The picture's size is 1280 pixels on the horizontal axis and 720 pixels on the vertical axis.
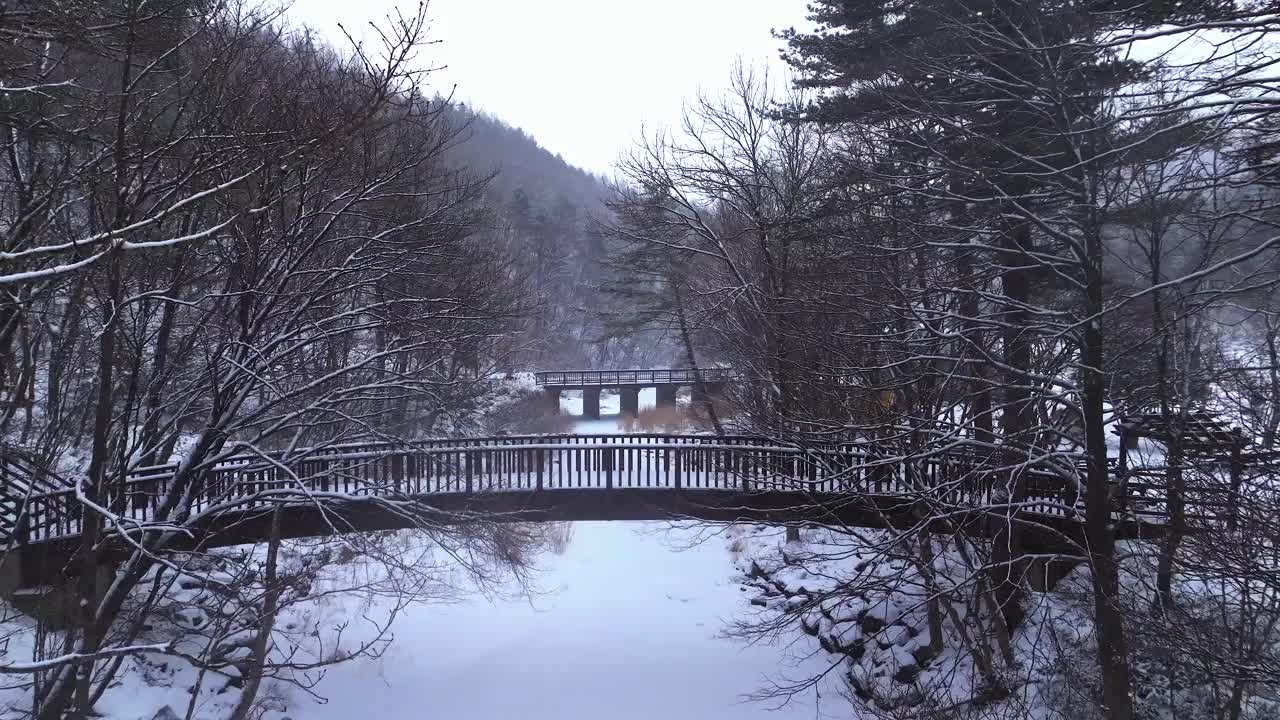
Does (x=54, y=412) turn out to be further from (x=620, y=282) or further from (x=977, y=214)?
(x=620, y=282)

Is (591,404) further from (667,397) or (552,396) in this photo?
(667,397)

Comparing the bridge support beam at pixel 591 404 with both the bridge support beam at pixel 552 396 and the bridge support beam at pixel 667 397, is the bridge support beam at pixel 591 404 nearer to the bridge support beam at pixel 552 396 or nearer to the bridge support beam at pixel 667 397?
the bridge support beam at pixel 552 396

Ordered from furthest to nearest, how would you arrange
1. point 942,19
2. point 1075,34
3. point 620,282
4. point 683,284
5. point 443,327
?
point 620,282 → point 683,284 → point 443,327 → point 942,19 → point 1075,34

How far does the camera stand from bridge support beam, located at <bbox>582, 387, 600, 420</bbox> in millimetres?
32719

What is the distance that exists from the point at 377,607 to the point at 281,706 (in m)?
3.59

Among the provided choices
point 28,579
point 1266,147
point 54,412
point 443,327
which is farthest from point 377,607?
point 1266,147

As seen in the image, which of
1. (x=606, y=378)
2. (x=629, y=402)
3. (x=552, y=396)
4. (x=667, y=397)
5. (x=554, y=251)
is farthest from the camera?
(x=554, y=251)

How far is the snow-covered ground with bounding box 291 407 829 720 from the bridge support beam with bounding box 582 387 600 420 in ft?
54.5

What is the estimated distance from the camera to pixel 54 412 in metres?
7.32

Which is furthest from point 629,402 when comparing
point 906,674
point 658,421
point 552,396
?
point 906,674

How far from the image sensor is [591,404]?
3306cm

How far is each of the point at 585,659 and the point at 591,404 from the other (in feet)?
68.1

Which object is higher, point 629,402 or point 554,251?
point 554,251

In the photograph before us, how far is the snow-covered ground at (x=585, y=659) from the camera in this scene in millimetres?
11188
